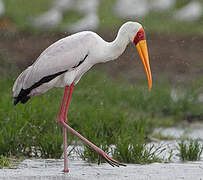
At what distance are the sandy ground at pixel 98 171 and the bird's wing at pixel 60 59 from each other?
0.74m

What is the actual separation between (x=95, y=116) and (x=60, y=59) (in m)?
1.94

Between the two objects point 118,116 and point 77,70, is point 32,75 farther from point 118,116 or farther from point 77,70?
point 118,116

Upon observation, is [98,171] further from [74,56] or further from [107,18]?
[107,18]

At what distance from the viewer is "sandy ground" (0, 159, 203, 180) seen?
4887 millimetres

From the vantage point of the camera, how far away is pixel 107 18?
22531 millimetres

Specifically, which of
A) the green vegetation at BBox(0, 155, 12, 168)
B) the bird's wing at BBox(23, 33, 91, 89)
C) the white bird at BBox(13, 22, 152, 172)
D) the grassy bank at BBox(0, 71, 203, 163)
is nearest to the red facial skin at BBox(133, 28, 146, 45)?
the white bird at BBox(13, 22, 152, 172)

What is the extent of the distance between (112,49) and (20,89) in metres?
0.89

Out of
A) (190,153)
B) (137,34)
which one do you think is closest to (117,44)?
(137,34)

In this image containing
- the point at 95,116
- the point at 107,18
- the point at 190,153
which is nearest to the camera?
the point at 190,153

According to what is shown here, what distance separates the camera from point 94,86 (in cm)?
927

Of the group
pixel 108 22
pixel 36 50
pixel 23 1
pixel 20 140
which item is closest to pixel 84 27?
pixel 108 22

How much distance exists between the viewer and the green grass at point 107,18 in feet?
63.9

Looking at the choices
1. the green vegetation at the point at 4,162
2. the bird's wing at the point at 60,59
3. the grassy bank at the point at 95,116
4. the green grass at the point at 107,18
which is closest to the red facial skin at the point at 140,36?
the bird's wing at the point at 60,59

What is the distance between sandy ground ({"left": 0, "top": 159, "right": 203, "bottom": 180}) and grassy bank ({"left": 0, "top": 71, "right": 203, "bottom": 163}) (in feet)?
0.70
